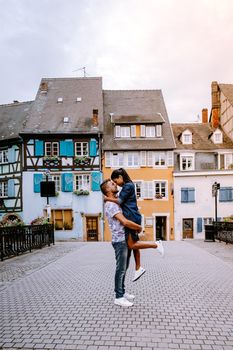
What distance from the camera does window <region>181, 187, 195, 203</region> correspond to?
37.1 metres

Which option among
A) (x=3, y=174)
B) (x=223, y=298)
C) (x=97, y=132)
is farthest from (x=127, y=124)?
(x=223, y=298)

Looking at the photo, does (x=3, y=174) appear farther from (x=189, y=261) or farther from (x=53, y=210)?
(x=189, y=261)

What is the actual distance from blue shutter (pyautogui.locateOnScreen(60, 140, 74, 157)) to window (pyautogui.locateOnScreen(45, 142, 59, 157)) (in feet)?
1.94

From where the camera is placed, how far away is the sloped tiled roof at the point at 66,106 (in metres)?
37.0

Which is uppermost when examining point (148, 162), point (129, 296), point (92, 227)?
point (148, 162)

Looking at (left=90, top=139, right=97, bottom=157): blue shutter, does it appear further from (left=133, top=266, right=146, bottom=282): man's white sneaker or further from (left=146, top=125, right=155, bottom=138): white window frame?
(left=133, top=266, right=146, bottom=282): man's white sneaker

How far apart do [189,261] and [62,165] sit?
2475cm

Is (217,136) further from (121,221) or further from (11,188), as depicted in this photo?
(121,221)

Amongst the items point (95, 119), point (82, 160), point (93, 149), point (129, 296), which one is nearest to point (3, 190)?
point (82, 160)

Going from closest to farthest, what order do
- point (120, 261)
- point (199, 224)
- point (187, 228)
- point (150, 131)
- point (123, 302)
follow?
point (120, 261) → point (123, 302) → point (199, 224) → point (187, 228) → point (150, 131)

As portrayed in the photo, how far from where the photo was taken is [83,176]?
36.4 m

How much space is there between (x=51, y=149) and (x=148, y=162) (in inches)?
344

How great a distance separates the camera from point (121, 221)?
6293 mm

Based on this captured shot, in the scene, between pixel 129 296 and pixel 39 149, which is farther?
pixel 39 149
